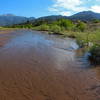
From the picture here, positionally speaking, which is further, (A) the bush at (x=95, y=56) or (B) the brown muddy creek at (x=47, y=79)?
(A) the bush at (x=95, y=56)

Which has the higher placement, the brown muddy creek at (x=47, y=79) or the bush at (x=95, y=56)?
the bush at (x=95, y=56)

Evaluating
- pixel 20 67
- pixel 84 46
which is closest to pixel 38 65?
pixel 20 67

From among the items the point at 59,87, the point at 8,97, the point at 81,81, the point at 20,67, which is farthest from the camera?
the point at 20,67

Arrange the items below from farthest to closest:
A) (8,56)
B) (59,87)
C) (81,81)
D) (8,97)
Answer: (8,56) → (81,81) → (59,87) → (8,97)

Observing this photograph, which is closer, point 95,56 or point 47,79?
point 47,79

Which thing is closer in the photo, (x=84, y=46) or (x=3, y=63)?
(x=3, y=63)

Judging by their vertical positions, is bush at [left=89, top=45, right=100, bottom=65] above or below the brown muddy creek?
above

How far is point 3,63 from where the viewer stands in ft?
41.4

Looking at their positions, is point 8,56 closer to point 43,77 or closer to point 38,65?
point 38,65

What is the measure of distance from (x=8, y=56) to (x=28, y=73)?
4.53m

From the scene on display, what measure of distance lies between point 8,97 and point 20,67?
425 centimetres

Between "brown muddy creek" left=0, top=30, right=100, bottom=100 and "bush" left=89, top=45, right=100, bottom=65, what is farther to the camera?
"bush" left=89, top=45, right=100, bottom=65

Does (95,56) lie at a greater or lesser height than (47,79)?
greater

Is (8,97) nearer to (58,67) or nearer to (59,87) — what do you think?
(59,87)
